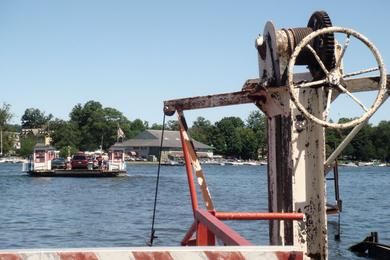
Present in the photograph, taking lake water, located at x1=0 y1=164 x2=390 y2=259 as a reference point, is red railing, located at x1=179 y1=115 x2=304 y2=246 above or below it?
above

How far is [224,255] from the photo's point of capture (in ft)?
12.4

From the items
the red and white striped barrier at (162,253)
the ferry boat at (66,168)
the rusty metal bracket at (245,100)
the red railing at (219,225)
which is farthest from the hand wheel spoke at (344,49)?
the ferry boat at (66,168)

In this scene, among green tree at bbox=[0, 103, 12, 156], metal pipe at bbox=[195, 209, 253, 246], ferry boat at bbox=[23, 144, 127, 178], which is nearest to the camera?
metal pipe at bbox=[195, 209, 253, 246]

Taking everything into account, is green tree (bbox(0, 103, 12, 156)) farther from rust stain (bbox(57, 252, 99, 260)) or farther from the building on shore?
rust stain (bbox(57, 252, 99, 260))

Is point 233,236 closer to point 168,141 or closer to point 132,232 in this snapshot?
point 132,232

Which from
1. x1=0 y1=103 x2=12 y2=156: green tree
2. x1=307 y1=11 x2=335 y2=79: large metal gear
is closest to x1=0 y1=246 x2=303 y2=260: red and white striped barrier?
x1=307 y1=11 x2=335 y2=79: large metal gear

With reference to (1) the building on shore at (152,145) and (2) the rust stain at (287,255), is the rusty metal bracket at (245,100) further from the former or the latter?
(1) the building on shore at (152,145)

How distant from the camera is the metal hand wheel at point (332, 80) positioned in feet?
22.3

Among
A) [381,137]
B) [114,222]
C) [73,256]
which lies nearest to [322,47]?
[73,256]

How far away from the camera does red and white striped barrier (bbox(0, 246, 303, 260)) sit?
371cm

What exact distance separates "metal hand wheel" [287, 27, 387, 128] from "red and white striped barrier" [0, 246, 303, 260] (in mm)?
3118

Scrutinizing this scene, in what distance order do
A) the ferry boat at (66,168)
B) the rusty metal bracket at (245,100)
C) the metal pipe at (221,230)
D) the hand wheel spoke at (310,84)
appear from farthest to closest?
the ferry boat at (66,168), the rusty metal bracket at (245,100), the hand wheel spoke at (310,84), the metal pipe at (221,230)

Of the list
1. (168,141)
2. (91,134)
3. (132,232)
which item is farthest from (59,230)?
(91,134)

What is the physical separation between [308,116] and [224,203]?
121ft
